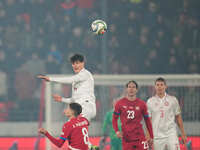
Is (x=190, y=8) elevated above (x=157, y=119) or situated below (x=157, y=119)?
above

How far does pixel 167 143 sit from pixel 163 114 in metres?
0.45

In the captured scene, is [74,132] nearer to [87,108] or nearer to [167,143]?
[87,108]

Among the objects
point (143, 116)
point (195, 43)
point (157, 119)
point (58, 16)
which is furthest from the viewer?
point (58, 16)

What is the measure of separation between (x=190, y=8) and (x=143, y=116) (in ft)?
31.6

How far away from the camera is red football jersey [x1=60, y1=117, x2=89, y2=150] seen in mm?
6598

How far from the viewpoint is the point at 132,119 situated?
7.78 metres

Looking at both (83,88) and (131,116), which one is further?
(131,116)

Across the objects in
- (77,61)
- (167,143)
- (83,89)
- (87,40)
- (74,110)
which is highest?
(87,40)

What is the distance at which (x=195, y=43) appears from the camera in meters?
15.9

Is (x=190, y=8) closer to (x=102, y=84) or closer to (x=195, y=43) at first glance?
(x=195, y=43)

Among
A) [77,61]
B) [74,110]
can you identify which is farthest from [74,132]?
[77,61]

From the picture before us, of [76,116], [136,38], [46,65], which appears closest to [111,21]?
[136,38]

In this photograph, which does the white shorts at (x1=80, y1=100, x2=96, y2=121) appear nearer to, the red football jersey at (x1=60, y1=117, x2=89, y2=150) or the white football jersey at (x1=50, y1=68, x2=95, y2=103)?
the white football jersey at (x1=50, y1=68, x2=95, y2=103)

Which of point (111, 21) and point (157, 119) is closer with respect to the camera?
point (157, 119)
